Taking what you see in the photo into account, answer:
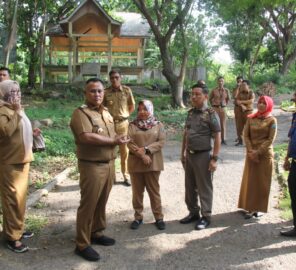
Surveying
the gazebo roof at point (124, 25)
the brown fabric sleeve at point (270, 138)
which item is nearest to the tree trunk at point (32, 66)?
the gazebo roof at point (124, 25)

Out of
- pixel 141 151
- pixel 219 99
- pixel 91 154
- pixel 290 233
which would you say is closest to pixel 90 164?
pixel 91 154

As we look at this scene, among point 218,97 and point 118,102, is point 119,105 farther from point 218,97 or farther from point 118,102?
point 218,97

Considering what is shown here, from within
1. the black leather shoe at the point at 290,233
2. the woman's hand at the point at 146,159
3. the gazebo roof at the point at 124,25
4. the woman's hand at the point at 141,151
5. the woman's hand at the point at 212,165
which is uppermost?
the gazebo roof at the point at 124,25

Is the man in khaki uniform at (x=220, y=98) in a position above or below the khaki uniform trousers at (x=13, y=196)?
above

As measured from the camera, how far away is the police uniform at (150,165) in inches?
217

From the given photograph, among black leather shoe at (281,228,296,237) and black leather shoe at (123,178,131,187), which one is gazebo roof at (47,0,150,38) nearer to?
black leather shoe at (123,178,131,187)

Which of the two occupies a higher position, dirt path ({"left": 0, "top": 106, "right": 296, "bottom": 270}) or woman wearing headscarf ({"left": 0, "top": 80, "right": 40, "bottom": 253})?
woman wearing headscarf ({"left": 0, "top": 80, "right": 40, "bottom": 253})

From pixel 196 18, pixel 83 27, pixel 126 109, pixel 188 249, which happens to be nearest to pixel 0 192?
pixel 188 249

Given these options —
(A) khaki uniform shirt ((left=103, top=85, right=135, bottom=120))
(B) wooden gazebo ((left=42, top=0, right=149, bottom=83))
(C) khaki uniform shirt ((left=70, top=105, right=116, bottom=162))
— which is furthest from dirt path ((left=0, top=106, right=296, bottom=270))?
(B) wooden gazebo ((left=42, top=0, right=149, bottom=83))

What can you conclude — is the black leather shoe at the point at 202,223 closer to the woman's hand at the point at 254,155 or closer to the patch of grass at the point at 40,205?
the woman's hand at the point at 254,155

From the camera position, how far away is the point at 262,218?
612cm

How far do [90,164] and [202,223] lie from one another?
2.02 m

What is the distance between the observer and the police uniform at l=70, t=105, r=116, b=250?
452cm

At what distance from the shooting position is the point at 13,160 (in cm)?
475
